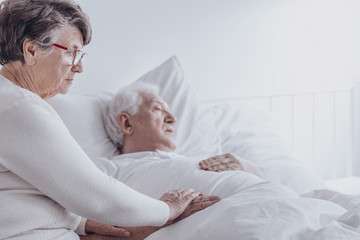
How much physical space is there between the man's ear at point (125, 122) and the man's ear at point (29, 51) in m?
0.87

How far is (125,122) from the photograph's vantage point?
6.73 feet

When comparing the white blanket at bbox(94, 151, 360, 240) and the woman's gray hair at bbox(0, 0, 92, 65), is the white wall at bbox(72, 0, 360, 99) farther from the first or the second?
the woman's gray hair at bbox(0, 0, 92, 65)

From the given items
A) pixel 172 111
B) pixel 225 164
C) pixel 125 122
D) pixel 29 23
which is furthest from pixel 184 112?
pixel 29 23

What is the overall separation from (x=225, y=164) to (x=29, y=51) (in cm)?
81

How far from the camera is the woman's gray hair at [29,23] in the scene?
1.16 metres

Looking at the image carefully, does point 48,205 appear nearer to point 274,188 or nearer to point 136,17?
point 274,188

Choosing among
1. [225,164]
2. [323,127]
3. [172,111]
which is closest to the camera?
[225,164]

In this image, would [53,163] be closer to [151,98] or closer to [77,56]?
[77,56]

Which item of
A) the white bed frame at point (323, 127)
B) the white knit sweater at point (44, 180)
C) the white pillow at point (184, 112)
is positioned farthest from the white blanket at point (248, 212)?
the white bed frame at point (323, 127)

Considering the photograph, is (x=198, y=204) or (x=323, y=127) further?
(x=323, y=127)

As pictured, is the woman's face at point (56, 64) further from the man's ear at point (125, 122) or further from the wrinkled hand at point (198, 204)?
the man's ear at point (125, 122)

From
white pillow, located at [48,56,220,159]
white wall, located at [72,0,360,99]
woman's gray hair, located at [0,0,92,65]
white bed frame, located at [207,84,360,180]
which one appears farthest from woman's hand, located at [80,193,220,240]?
white bed frame, located at [207,84,360,180]

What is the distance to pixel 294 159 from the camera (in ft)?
7.46

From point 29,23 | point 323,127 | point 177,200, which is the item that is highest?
point 29,23
